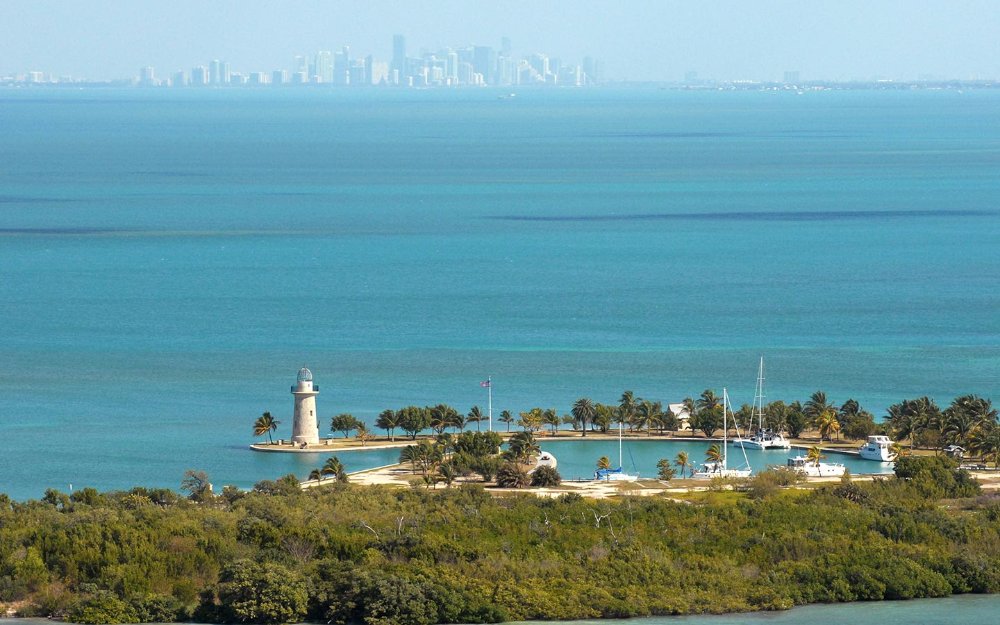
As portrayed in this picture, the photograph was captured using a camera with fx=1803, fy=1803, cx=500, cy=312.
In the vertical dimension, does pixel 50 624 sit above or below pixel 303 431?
below

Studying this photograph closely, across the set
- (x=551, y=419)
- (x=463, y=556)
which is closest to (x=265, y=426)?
(x=551, y=419)

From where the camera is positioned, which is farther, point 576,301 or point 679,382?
point 576,301

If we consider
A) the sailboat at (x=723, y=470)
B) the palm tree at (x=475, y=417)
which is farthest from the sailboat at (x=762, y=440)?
the palm tree at (x=475, y=417)

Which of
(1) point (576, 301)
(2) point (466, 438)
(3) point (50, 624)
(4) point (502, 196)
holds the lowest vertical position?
(3) point (50, 624)

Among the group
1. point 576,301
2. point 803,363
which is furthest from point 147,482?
point 576,301

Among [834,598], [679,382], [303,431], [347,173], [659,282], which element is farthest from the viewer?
[347,173]

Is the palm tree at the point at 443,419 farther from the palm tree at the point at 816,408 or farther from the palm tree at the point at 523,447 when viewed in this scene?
the palm tree at the point at 816,408

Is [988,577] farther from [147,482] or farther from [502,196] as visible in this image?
[502,196]

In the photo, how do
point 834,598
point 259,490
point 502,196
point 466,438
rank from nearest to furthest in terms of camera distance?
point 834,598 < point 259,490 < point 466,438 < point 502,196

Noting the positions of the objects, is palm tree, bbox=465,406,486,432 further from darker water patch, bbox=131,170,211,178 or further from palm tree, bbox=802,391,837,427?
darker water patch, bbox=131,170,211,178
